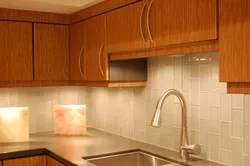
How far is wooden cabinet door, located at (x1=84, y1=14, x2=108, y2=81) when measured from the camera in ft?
8.45

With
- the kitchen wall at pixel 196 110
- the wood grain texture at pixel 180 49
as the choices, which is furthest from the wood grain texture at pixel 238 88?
the kitchen wall at pixel 196 110

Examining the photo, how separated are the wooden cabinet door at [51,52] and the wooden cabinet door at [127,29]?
0.79 meters

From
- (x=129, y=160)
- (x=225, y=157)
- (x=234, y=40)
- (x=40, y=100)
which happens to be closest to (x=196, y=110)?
(x=225, y=157)

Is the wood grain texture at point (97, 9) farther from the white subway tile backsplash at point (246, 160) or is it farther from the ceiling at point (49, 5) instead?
the white subway tile backsplash at point (246, 160)

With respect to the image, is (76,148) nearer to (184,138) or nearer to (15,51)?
(184,138)

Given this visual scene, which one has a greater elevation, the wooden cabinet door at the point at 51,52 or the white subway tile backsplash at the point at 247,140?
the wooden cabinet door at the point at 51,52

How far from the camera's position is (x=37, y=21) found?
2.98 m

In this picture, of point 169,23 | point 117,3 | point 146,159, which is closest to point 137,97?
point 146,159

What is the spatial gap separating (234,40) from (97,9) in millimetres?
1466

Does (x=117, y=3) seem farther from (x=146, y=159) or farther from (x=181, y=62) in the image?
(x=146, y=159)

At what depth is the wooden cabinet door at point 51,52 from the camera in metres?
2.98

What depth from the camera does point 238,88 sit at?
1.48 m

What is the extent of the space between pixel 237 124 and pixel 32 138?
6.22 feet

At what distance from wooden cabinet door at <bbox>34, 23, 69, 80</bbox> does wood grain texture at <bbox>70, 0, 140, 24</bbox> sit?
194 millimetres
